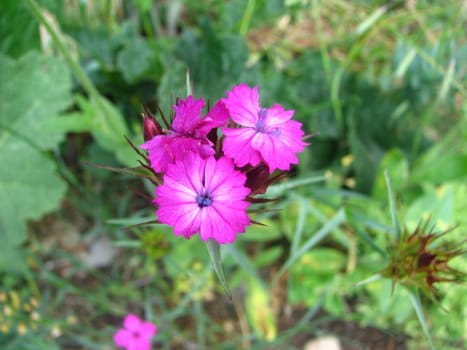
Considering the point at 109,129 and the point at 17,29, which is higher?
the point at 17,29

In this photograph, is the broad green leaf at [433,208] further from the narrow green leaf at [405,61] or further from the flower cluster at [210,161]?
the flower cluster at [210,161]

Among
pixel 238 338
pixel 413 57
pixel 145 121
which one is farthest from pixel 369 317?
pixel 145 121

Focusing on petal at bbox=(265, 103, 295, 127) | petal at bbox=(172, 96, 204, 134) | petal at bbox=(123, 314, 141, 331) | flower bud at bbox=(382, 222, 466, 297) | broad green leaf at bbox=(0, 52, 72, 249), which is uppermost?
broad green leaf at bbox=(0, 52, 72, 249)

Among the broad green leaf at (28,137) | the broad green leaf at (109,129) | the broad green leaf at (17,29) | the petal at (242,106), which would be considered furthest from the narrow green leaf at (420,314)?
the broad green leaf at (17,29)

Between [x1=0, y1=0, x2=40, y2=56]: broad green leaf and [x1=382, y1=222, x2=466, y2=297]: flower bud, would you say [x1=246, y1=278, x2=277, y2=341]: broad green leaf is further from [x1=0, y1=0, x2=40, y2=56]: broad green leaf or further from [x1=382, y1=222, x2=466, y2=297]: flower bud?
[x1=0, y1=0, x2=40, y2=56]: broad green leaf

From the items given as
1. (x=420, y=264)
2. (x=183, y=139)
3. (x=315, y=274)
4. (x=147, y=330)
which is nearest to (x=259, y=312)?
(x=315, y=274)

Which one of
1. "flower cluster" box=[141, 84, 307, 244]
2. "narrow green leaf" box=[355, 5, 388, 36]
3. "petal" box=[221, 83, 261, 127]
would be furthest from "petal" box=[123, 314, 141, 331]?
"narrow green leaf" box=[355, 5, 388, 36]

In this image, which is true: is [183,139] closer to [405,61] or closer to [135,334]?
[135,334]

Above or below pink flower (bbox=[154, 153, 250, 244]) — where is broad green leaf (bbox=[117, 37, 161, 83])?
above
